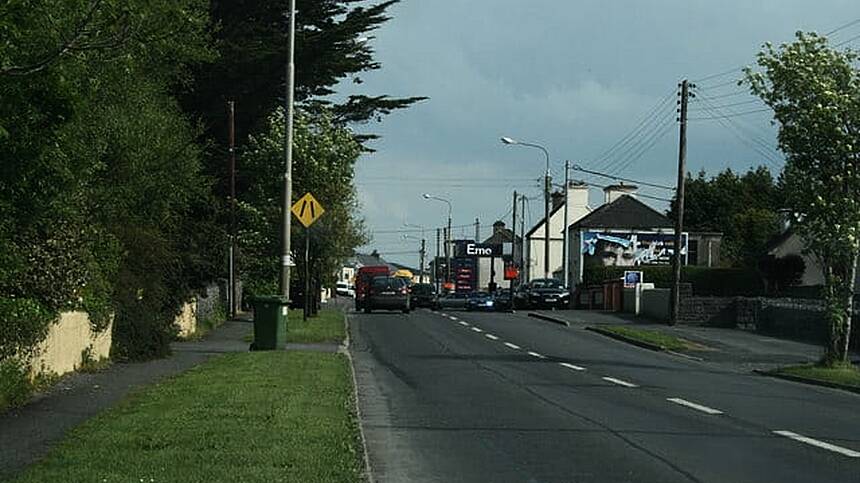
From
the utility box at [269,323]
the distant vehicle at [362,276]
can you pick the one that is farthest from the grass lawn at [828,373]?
the distant vehicle at [362,276]

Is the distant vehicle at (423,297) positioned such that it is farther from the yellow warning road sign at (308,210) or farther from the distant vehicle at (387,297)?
the yellow warning road sign at (308,210)

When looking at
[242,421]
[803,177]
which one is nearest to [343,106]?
[803,177]

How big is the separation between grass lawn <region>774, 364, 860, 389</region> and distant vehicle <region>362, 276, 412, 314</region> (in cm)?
2896

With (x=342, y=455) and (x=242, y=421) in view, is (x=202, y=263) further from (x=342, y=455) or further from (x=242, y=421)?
(x=342, y=455)

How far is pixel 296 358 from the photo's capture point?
2247 cm

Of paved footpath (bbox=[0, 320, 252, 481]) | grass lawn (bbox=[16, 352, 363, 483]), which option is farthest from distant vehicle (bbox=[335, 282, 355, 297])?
grass lawn (bbox=[16, 352, 363, 483])

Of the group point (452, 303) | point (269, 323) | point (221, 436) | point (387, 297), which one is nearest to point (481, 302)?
point (452, 303)

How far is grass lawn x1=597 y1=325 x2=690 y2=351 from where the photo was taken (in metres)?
33.8

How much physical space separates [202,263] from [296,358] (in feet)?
31.2

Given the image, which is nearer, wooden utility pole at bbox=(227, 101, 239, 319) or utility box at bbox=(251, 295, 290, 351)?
utility box at bbox=(251, 295, 290, 351)

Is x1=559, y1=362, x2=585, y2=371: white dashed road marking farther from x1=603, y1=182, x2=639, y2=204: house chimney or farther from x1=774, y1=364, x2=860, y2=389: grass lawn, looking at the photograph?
x1=603, y1=182, x2=639, y2=204: house chimney

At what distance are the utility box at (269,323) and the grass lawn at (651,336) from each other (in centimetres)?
1219

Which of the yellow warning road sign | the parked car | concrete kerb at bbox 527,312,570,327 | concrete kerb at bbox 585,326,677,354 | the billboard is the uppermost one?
the billboard

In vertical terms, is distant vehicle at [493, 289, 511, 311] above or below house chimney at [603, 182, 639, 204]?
below
